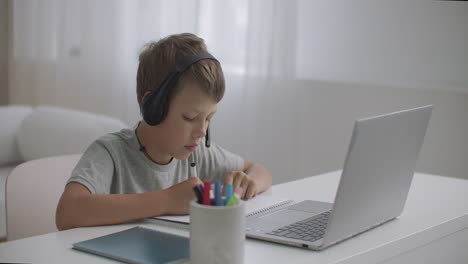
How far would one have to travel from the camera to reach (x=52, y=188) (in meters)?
1.51

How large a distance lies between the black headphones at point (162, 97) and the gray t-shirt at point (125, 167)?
124 millimetres

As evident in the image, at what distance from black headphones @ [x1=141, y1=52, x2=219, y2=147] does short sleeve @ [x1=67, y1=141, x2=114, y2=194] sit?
122mm

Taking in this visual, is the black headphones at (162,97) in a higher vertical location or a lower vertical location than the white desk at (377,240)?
higher

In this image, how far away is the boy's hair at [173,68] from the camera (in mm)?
1296

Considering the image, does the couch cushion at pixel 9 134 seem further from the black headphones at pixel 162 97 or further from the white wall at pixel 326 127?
the black headphones at pixel 162 97

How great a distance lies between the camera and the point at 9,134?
3.06 m

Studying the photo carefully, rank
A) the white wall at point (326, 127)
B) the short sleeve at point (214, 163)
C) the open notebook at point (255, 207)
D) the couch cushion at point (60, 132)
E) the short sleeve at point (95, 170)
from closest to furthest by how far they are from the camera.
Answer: the open notebook at point (255, 207) → the short sleeve at point (95, 170) → the short sleeve at point (214, 163) → the white wall at point (326, 127) → the couch cushion at point (60, 132)

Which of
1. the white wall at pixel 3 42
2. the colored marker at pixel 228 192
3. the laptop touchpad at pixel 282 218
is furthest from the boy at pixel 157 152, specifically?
the white wall at pixel 3 42

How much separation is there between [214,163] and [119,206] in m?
0.48

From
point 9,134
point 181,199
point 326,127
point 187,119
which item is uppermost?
point 187,119

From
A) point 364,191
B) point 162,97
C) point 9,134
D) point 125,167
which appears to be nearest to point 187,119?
point 162,97

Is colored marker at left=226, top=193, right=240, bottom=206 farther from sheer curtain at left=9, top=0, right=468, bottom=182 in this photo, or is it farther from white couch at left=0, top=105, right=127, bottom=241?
white couch at left=0, top=105, right=127, bottom=241

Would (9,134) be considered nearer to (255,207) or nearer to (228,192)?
(255,207)

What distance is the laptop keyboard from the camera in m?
1.05
